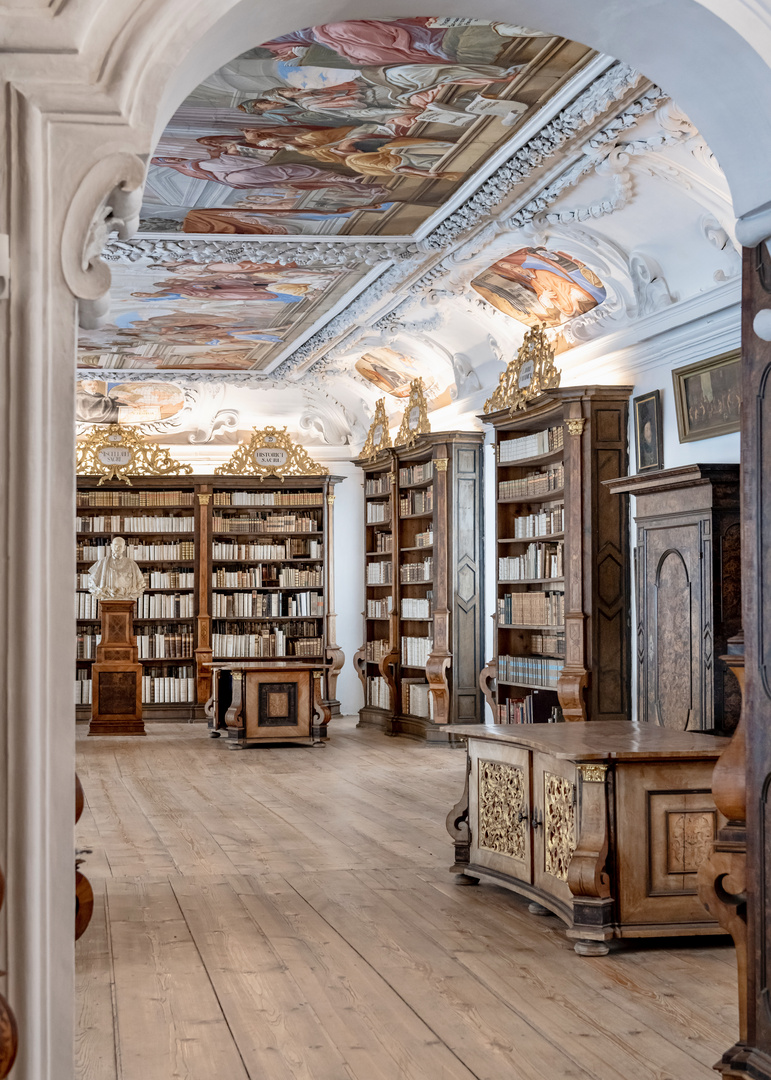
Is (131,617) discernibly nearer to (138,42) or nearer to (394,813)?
(394,813)

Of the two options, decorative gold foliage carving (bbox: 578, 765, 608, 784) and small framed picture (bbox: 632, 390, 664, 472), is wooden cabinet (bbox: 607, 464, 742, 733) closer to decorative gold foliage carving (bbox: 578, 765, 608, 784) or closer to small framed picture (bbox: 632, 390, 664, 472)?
small framed picture (bbox: 632, 390, 664, 472)

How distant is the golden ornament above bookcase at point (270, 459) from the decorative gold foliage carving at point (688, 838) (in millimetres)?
A: 11972

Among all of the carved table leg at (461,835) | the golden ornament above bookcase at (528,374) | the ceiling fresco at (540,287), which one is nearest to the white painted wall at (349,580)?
the golden ornament above bookcase at (528,374)

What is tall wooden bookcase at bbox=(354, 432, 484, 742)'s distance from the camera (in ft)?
43.3

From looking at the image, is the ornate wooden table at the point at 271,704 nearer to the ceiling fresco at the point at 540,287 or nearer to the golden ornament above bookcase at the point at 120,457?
the golden ornament above bookcase at the point at 120,457

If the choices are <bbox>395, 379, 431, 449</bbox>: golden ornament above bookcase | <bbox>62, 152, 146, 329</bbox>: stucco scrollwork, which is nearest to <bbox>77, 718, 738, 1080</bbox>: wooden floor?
<bbox>62, 152, 146, 329</bbox>: stucco scrollwork

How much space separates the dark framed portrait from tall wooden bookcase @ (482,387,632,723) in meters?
0.94

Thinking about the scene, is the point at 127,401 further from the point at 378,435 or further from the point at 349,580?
the point at 349,580

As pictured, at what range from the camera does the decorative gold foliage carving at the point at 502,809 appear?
6.16 metres

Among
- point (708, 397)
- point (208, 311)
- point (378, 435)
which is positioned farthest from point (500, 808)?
point (378, 435)

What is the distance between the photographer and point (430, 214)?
30.3ft

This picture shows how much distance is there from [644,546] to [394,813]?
2714 millimetres

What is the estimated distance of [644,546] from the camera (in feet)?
27.5

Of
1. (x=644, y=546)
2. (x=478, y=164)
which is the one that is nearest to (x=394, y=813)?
(x=644, y=546)
